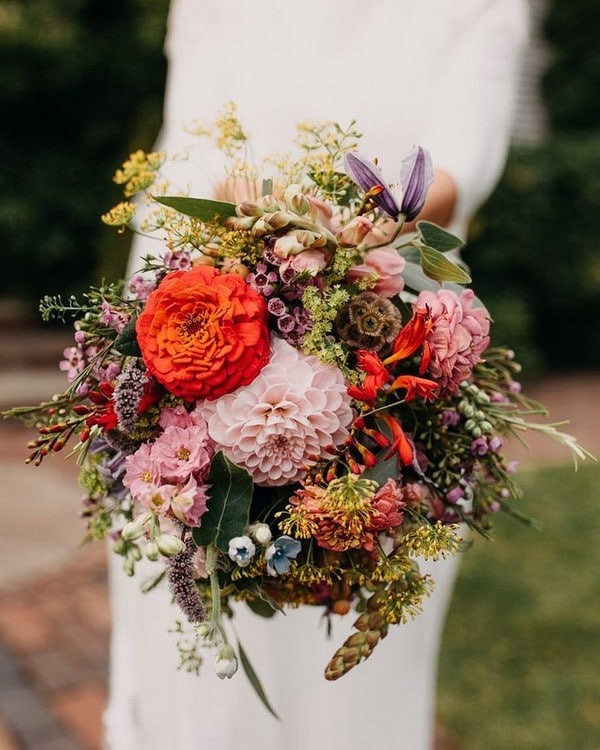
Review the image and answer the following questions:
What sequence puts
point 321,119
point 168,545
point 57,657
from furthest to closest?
point 57,657, point 321,119, point 168,545

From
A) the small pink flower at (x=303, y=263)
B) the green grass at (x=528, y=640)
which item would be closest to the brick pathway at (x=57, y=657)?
the green grass at (x=528, y=640)

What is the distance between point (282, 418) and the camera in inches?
43.7

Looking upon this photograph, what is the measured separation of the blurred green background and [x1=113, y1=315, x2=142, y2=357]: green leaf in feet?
15.1

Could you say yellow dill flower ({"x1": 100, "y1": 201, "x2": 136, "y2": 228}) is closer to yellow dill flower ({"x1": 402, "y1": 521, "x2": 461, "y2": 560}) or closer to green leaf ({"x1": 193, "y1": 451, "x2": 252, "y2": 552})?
green leaf ({"x1": 193, "y1": 451, "x2": 252, "y2": 552})

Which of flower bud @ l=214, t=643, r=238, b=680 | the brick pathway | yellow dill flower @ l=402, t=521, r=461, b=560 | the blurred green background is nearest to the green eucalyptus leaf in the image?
yellow dill flower @ l=402, t=521, r=461, b=560

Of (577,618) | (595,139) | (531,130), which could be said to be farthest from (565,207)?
(577,618)

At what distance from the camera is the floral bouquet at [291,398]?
1.10 meters

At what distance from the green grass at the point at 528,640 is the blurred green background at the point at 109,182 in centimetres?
279

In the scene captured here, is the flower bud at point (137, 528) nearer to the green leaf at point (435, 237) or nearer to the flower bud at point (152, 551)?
the flower bud at point (152, 551)

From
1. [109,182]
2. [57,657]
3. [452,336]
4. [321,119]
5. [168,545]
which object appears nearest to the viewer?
[168,545]

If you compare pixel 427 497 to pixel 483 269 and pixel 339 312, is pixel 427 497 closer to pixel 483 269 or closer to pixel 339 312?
pixel 339 312

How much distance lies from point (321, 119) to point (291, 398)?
34.3 inches

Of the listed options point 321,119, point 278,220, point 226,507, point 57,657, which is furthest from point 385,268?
point 57,657

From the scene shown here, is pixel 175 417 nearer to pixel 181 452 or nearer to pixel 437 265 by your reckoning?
pixel 181 452
